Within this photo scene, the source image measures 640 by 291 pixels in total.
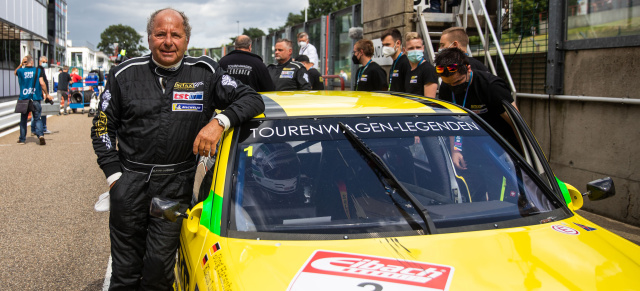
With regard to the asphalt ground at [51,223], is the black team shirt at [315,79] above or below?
above

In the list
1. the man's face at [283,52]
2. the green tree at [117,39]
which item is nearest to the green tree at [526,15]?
the man's face at [283,52]

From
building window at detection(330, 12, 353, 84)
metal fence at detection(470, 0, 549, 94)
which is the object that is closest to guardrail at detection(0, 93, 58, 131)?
building window at detection(330, 12, 353, 84)

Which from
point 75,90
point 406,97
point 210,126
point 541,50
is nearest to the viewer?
point 210,126

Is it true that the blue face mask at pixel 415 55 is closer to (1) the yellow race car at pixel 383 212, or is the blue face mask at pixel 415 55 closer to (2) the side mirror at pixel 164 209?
(1) the yellow race car at pixel 383 212

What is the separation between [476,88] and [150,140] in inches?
95.4

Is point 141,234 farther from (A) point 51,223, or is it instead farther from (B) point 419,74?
(B) point 419,74

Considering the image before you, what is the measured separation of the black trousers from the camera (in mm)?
2988

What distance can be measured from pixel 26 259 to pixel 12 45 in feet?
95.1

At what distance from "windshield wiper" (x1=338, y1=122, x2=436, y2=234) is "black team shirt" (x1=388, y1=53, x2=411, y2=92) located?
14.2 ft

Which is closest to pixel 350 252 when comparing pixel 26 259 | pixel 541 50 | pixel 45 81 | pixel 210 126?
pixel 210 126

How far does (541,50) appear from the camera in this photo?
290 inches

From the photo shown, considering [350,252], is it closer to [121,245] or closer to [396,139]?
[396,139]

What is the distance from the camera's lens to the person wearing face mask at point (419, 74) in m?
6.36

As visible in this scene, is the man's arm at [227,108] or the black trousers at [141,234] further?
the black trousers at [141,234]
